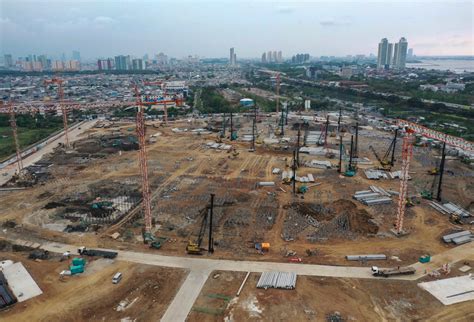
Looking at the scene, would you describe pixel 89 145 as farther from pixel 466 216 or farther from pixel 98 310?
pixel 466 216

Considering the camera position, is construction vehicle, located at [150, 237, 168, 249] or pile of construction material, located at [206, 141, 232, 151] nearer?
construction vehicle, located at [150, 237, 168, 249]

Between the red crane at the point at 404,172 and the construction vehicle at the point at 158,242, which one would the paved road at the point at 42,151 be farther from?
the red crane at the point at 404,172

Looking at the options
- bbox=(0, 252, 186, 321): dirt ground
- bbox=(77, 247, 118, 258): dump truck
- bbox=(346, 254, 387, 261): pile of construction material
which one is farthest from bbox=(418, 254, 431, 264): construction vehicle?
bbox=(77, 247, 118, 258): dump truck

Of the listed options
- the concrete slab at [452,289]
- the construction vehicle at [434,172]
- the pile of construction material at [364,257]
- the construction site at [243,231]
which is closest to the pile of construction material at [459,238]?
the construction site at [243,231]

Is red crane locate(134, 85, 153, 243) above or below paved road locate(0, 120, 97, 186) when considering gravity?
above

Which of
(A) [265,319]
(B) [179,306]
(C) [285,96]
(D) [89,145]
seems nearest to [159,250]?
(B) [179,306]

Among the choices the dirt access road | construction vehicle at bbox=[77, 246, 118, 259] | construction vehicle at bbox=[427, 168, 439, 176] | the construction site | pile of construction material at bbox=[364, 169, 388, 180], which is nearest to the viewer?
the construction site

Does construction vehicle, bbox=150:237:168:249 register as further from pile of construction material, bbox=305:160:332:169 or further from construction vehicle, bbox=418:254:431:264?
pile of construction material, bbox=305:160:332:169
